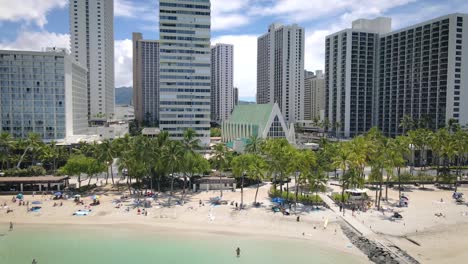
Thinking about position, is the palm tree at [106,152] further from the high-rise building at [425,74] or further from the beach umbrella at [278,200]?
the high-rise building at [425,74]

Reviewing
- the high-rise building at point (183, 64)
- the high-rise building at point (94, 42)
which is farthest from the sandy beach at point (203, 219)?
the high-rise building at point (94, 42)

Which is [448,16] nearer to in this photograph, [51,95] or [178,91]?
[178,91]

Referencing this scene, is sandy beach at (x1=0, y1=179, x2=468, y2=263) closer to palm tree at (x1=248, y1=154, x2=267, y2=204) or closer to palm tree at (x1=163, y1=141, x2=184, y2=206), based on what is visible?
palm tree at (x1=248, y1=154, x2=267, y2=204)

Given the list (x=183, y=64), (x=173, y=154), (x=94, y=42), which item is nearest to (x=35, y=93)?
(x=183, y=64)

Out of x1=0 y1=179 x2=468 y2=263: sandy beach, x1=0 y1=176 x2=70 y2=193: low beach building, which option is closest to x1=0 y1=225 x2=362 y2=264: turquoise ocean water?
x1=0 y1=179 x2=468 y2=263: sandy beach

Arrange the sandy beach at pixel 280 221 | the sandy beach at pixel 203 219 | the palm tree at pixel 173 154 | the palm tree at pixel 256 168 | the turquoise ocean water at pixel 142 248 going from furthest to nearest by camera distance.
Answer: the palm tree at pixel 173 154 → the palm tree at pixel 256 168 → the sandy beach at pixel 203 219 → the sandy beach at pixel 280 221 → the turquoise ocean water at pixel 142 248

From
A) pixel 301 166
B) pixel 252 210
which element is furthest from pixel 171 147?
pixel 301 166

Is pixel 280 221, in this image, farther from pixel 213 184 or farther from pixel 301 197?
pixel 213 184
